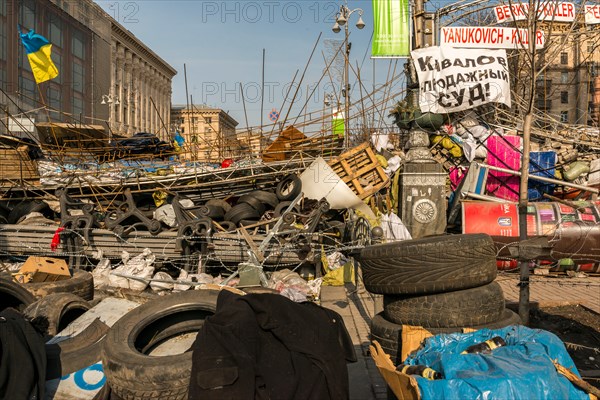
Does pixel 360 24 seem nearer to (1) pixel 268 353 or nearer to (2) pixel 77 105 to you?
(1) pixel 268 353

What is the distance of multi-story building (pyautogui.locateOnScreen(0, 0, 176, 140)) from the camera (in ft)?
113

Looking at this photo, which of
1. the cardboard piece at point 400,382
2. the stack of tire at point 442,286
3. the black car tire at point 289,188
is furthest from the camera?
the black car tire at point 289,188

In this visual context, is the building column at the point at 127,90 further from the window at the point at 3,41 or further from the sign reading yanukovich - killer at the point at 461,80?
the sign reading yanukovich - killer at the point at 461,80

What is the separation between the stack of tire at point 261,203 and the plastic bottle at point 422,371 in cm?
688

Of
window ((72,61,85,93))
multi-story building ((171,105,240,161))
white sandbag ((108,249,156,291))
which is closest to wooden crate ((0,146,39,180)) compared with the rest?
multi-story building ((171,105,240,161))

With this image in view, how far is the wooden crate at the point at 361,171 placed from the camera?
12.0 metres

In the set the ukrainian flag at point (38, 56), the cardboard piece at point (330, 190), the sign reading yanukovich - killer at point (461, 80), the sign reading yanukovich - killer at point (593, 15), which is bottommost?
the cardboard piece at point (330, 190)

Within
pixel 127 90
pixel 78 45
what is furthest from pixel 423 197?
pixel 127 90

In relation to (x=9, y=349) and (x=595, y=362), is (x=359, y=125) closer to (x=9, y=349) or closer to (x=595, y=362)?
(x=595, y=362)

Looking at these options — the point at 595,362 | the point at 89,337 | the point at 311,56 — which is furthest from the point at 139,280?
the point at 311,56

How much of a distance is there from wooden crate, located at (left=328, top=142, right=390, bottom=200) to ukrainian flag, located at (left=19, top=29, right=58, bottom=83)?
30.5 ft

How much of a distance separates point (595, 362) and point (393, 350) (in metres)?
2.23

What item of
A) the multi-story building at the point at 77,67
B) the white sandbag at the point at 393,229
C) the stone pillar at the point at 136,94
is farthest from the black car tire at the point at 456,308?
the stone pillar at the point at 136,94

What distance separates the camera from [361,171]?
1223 cm
